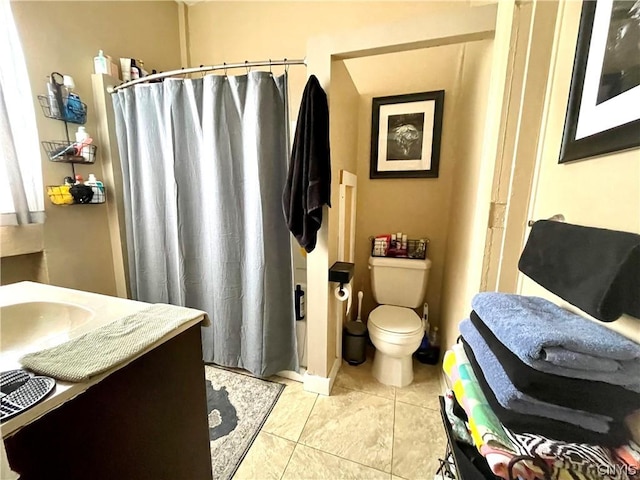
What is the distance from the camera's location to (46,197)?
5.00ft

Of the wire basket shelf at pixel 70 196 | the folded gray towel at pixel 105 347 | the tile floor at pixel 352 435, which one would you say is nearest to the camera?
the folded gray towel at pixel 105 347

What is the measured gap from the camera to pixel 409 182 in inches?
79.5

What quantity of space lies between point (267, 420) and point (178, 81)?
1984 millimetres

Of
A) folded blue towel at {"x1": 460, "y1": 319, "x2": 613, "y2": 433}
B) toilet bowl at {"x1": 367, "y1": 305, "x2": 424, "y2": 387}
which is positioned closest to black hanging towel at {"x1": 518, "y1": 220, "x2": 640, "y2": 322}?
folded blue towel at {"x1": 460, "y1": 319, "x2": 613, "y2": 433}

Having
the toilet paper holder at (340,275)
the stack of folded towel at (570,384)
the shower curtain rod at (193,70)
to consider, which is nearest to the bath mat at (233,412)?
the toilet paper holder at (340,275)

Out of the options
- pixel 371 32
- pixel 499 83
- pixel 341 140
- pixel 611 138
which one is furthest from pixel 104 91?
pixel 611 138

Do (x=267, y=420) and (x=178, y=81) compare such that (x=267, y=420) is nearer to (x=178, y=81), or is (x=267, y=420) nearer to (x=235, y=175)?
(x=235, y=175)

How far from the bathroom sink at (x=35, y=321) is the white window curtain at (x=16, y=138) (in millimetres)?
756

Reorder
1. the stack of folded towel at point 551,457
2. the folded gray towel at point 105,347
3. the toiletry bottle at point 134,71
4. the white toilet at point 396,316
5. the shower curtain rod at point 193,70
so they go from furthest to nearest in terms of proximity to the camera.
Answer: the toiletry bottle at point 134,71 → the white toilet at point 396,316 → the shower curtain rod at point 193,70 → the folded gray towel at point 105,347 → the stack of folded towel at point 551,457

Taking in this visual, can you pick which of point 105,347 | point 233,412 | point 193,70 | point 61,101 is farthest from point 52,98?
point 233,412

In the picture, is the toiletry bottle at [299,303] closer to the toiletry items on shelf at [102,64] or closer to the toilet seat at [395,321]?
the toilet seat at [395,321]

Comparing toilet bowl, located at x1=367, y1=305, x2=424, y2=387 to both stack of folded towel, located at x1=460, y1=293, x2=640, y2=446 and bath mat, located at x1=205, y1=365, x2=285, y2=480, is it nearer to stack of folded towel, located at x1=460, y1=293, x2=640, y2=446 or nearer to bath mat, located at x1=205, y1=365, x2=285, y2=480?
bath mat, located at x1=205, y1=365, x2=285, y2=480

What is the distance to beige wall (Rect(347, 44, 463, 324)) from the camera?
1860mm

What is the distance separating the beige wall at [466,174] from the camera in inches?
47.3
